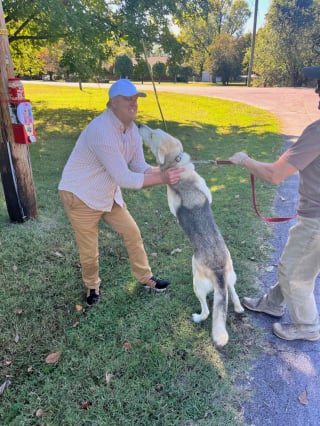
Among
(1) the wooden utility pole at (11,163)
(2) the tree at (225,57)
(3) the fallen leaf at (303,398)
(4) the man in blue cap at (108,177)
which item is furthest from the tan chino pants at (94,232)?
(2) the tree at (225,57)

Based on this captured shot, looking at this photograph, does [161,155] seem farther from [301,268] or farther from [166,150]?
[301,268]

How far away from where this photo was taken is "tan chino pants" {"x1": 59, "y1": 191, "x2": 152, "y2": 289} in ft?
9.84

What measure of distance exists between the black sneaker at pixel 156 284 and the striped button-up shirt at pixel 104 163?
995 mm

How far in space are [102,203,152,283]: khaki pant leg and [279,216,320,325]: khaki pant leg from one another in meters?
1.41

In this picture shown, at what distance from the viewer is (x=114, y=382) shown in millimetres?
2559

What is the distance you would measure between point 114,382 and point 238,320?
1.32 m

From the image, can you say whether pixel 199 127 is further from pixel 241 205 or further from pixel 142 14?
pixel 241 205

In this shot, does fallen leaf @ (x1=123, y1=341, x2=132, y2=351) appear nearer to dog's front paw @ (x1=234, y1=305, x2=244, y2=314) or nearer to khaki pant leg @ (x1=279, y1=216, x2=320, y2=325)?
dog's front paw @ (x1=234, y1=305, x2=244, y2=314)

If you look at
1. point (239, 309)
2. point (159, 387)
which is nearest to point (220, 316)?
point (239, 309)

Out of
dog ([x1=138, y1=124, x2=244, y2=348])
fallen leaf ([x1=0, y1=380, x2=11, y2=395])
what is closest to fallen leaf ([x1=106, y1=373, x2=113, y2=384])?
fallen leaf ([x1=0, y1=380, x2=11, y2=395])

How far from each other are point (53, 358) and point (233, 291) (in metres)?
1.73

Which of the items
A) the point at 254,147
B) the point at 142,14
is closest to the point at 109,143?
the point at 254,147

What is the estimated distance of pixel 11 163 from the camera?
Answer: 14.8 feet

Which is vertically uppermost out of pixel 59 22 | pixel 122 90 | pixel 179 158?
pixel 59 22
